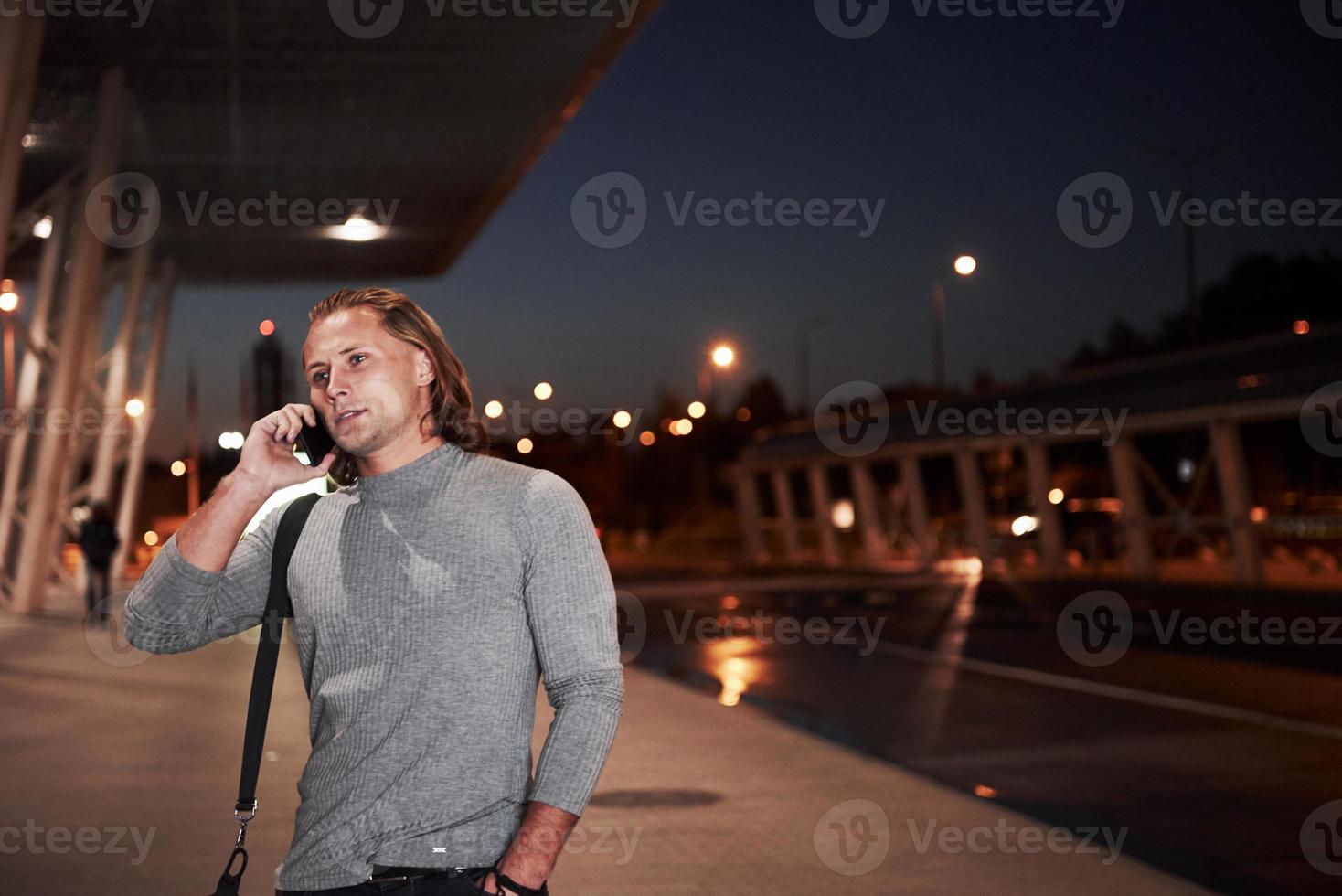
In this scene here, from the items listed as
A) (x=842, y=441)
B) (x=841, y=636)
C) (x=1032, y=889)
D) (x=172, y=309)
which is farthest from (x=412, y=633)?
(x=842, y=441)

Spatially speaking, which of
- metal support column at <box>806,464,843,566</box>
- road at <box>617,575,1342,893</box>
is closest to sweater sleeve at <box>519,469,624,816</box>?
road at <box>617,575,1342,893</box>

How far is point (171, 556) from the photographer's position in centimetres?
339

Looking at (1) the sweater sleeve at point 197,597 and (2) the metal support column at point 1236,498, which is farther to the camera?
(2) the metal support column at point 1236,498

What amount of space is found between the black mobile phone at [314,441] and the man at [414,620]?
4cm

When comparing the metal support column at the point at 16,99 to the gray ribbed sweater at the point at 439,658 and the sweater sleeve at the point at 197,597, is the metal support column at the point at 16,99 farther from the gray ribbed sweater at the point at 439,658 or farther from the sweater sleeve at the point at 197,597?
the gray ribbed sweater at the point at 439,658

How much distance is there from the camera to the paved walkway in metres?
7.75

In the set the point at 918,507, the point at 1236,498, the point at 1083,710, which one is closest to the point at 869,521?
the point at 918,507

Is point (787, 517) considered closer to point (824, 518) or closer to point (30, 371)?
point (824, 518)

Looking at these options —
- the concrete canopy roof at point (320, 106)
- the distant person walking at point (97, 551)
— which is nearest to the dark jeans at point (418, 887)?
the concrete canopy roof at point (320, 106)

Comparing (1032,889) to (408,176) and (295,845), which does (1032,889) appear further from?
(408,176)

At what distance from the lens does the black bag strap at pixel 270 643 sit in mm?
3465

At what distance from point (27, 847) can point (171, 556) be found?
5.86m

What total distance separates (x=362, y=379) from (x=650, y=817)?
249 inches

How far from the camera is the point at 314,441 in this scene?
358 cm
